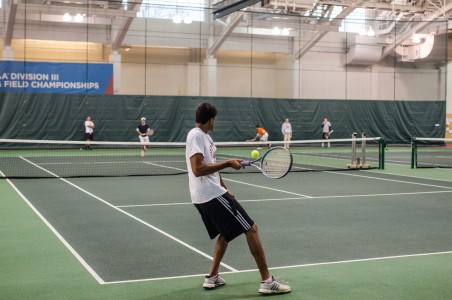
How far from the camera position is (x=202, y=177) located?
485 cm

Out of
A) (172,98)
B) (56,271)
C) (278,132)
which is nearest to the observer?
(56,271)

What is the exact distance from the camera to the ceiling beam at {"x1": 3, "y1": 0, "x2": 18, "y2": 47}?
25141 mm

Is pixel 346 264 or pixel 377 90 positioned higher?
pixel 377 90

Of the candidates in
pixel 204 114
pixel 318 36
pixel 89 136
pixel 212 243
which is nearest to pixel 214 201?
pixel 204 114

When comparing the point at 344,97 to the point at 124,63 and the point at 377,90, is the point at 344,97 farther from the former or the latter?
the point at 124,63

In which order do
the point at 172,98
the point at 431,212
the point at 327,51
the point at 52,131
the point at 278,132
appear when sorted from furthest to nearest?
1. the point at 327,51
2. the point at 278,132
3. the point at 172,98
4. the point at 52,131
5. the point at 431,212

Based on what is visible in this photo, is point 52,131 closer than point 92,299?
No

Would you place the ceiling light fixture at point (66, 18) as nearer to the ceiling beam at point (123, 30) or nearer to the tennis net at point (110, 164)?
the ceiling beam at point (123, 30)

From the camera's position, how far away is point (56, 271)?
5531 millimetres

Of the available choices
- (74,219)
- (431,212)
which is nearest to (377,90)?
(431,212)

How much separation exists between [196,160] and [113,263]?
171 cm

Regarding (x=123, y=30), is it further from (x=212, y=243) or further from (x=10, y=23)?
(x=212, y=243)

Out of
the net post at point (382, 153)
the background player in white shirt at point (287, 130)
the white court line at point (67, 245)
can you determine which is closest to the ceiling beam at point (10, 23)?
the background player in white shirt at point (287, 130)

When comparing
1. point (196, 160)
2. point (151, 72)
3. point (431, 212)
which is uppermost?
point (151, 72)
